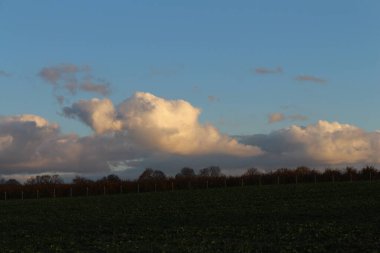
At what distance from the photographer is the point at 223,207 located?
6125cm

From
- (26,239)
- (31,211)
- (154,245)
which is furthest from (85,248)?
(31,211)

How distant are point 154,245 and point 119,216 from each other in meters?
24.8

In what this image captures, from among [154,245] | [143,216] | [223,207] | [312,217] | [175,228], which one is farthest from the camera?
[223,207]

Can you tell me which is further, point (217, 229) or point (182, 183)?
point (182, 183)

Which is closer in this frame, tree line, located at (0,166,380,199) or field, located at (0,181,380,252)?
field, located at (0,181,380,252)

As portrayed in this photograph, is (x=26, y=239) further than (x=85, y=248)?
Yes

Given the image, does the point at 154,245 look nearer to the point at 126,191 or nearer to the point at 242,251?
the point at 242,251

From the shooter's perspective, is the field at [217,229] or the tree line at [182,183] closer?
the field at [217,229]

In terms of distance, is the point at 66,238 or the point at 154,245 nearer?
the point at 154,245

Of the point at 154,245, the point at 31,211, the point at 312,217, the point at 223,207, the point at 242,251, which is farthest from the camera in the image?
the point at 31,211

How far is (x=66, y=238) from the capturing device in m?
37.8

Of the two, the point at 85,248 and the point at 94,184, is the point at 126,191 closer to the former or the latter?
the point at 94,184

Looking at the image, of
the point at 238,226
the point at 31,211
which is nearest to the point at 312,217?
the point at 238,226

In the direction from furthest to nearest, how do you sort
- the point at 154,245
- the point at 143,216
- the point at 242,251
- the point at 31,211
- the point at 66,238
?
the point at 31,211
the point at 143,216
the point at 66,238
the point at 154,245
the point at 242,251
